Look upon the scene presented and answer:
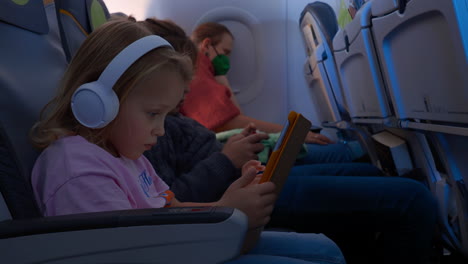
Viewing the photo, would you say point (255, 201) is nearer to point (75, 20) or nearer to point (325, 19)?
point (75, 20)

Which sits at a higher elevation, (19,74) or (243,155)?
(19,74)

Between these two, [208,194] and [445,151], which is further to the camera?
[208,194]

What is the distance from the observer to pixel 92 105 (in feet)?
2.63

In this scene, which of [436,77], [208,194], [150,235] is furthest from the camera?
[208,194]

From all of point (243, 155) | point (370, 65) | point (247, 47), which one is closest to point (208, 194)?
point (243, 155)

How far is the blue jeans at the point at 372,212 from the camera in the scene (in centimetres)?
136

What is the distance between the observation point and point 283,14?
143 inches

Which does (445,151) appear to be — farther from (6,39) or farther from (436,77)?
(6,39)

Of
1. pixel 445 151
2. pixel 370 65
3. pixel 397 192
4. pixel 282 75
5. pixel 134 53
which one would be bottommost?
pixel 282 75

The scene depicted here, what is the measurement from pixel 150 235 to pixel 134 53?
13.5 inches

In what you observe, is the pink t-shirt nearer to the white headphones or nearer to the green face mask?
the white headphones

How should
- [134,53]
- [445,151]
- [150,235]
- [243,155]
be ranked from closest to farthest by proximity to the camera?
1. [150,235]
2. [134,53]
3. [445,151]
4. [243,155]

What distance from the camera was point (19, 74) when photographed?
2.95 feet

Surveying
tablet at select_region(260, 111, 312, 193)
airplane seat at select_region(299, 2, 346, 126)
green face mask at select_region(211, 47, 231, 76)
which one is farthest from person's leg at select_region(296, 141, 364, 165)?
tablet at select_region(260, 111, 312, 193)
